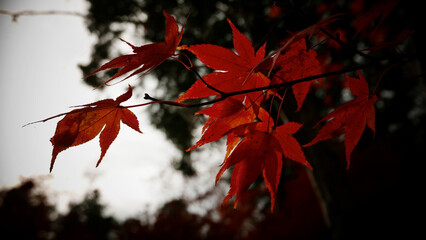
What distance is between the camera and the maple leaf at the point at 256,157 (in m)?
0.47

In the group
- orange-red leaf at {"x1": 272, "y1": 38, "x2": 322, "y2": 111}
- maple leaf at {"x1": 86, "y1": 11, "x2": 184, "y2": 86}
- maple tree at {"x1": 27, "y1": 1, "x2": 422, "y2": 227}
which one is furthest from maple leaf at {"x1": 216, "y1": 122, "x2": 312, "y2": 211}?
maple leaf at {"x1": 86, "y1": 11, "x2": 184, "y2": 86}

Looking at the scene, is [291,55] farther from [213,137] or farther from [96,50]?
[96,50]

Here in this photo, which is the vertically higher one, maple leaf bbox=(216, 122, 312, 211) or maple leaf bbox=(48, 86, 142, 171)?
maple leaf bbox=(48, 86, 142, 171)

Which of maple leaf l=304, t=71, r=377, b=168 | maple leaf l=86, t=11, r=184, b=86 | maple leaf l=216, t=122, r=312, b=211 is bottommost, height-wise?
maple leaf l=216, t=122, r=312, b=211

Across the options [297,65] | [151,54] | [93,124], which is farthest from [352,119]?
[93,124]

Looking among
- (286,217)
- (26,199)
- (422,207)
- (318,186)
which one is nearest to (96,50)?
(318,186)

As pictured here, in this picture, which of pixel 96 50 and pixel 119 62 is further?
pixel 96 50

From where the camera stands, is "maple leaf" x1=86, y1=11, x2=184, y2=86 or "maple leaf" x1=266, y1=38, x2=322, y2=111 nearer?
"maple leaf" x1=86, y1=11, x2=184, y2=86

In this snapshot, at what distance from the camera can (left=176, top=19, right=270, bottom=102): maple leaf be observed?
19.8 inches

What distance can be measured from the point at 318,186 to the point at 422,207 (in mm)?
3876

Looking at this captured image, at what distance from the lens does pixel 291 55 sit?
1.69ft

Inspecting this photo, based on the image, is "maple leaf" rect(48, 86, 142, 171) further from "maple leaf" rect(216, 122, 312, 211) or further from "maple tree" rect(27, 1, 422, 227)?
"maple leaf" rect(216, 122, 312, 211)

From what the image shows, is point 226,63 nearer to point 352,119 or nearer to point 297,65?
point 297,65

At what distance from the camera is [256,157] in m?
0.49
